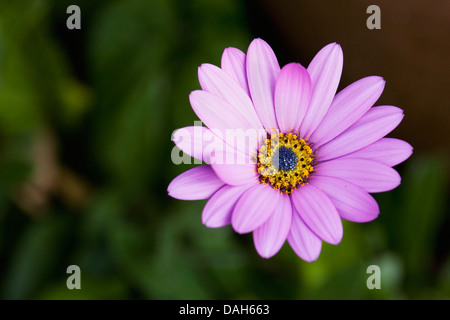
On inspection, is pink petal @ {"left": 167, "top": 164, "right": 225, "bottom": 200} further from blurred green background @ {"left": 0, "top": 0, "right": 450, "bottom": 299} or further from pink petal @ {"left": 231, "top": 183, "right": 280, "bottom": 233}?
blurred green background @ {"left": 0, "top": 0, "right": 450, "bottom": 299}

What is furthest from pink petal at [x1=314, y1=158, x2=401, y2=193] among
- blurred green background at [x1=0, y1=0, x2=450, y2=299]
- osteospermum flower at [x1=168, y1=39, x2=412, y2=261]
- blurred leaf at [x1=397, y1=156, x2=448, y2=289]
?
blurred leaf at [x1=397, y1=156, x2=448, y2=289]

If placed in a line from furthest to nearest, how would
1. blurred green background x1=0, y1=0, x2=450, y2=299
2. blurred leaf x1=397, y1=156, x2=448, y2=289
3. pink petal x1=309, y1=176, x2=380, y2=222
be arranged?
blurred leaf x1=397, y1=156, x2=448, y2=289 → blurred green background x1=0, y1=0, x2=450, y2=299 → pink petal x1=309, y1=176, x2=380, y2=222

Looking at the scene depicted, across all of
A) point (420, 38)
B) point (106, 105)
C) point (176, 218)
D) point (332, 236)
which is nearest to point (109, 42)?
point (106, 105)

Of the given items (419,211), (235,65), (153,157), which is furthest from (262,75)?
(419,211)

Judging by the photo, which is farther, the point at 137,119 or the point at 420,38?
the point at 137,119

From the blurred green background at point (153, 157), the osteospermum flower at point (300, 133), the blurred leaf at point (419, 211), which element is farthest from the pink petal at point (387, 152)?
the blurred leaf at point (419, 211)

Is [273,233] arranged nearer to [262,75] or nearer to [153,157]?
[262,75]

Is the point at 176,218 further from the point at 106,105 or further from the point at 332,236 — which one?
the point at 332,236

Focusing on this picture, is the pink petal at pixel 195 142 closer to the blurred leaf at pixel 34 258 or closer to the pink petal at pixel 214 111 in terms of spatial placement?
the pink petal at pixel 214 111
